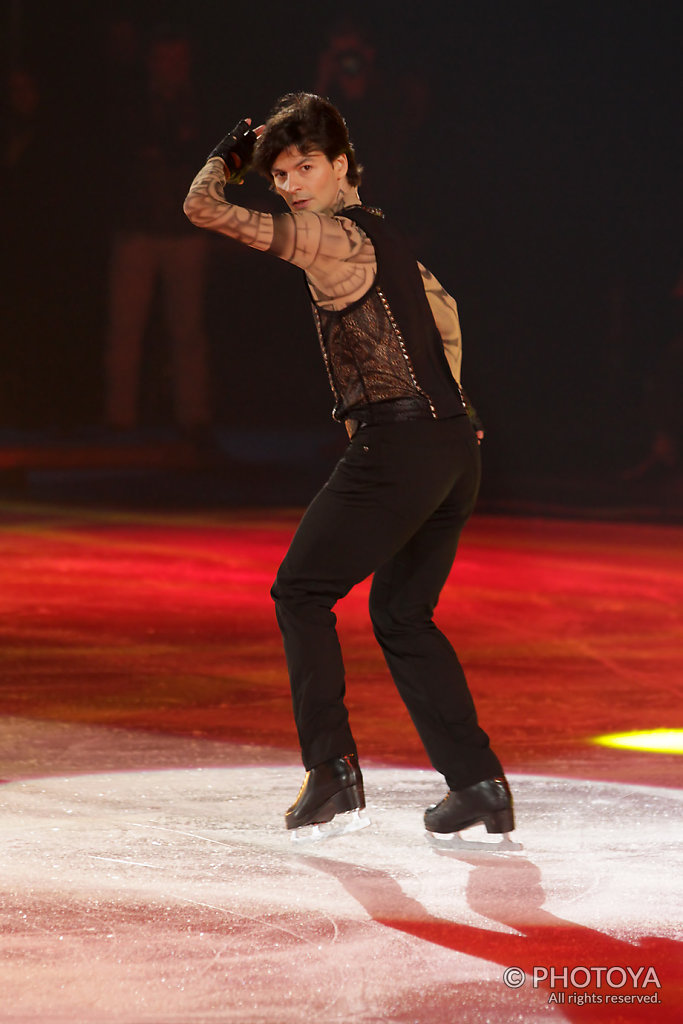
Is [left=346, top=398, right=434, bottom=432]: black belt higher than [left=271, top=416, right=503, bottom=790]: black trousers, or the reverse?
[left=346, top=398, right=434, bottom=432]: black belt

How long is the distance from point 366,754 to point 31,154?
751cm

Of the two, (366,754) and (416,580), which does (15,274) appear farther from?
(416,580)

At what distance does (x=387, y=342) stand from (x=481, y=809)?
33.0 inches

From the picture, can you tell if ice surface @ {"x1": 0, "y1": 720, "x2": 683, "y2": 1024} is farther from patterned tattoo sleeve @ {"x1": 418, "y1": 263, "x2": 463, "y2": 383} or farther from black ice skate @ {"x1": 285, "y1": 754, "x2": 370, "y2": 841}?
patterned tattoo sleeve @ {"x1": 418, "y1": 263, "x2": 463, "y2": 383}

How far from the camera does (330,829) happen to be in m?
2.61

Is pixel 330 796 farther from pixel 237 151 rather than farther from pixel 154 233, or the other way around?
pixel 154 233

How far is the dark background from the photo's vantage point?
31.7 feet

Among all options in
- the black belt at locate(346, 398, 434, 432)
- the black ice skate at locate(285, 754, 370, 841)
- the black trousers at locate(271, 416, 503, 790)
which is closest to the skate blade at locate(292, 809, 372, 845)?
the black ice skate at locate(285, 754, 370, 841)

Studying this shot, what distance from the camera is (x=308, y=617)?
2.57m

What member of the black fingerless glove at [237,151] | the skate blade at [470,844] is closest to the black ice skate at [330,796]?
Result: the skate blade at [470,844]

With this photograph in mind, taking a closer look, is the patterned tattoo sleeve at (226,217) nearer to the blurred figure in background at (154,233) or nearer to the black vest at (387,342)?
the black vest at (387,342)

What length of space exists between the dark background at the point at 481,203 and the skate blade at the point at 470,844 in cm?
698

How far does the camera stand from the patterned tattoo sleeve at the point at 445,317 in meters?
2.65

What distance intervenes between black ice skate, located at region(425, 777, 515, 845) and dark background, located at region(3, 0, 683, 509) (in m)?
7.00
